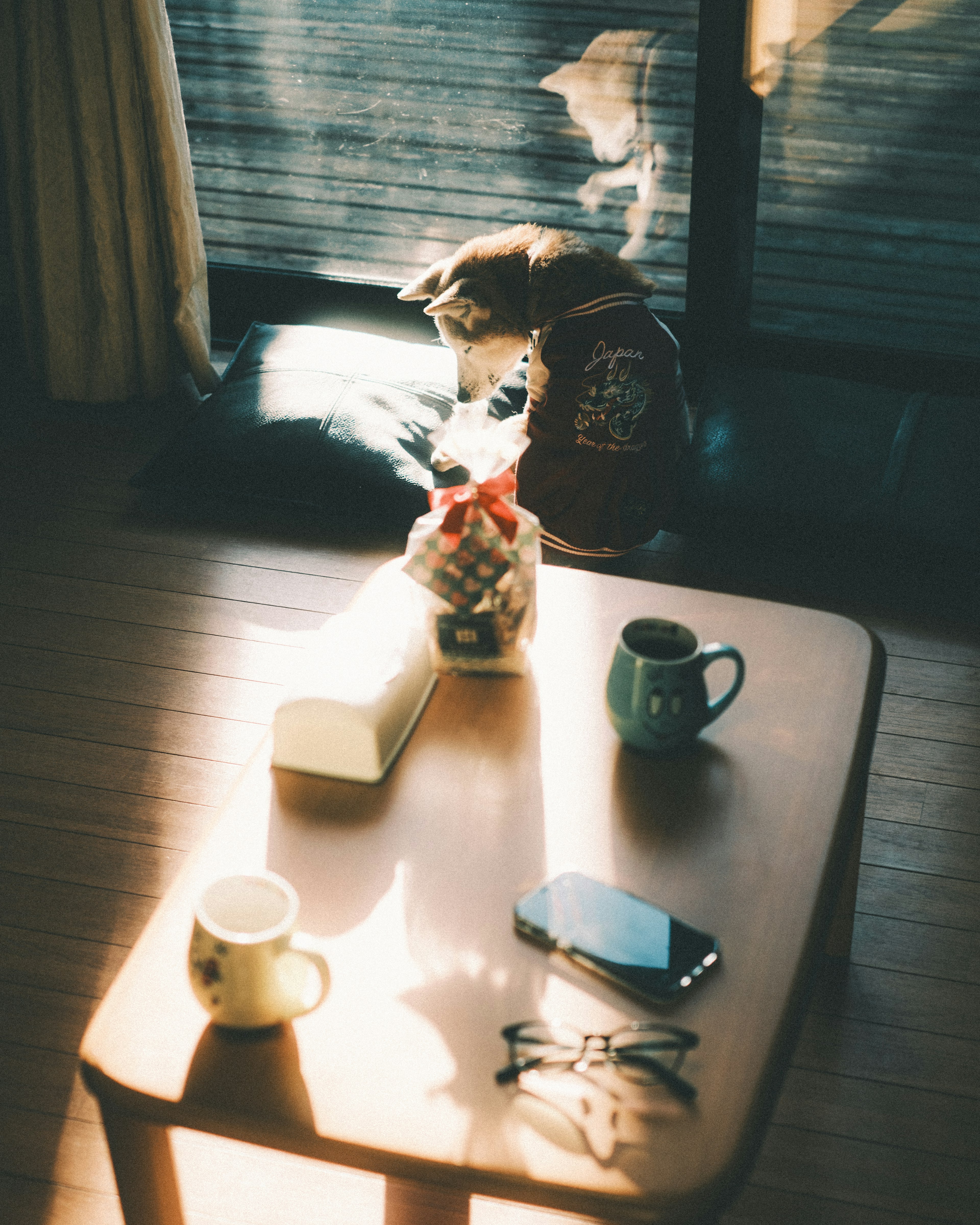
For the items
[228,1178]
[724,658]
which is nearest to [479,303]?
[724,658]

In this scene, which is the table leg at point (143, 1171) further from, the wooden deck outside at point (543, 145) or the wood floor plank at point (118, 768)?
the wooden deck outside at point (543, 145)

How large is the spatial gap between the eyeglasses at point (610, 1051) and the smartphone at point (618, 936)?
4 cm

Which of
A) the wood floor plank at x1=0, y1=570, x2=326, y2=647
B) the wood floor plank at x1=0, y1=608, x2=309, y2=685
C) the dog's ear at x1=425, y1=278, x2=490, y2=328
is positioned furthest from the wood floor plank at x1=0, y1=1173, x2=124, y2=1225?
the dog's ear at x1=425, y1=278, x2=490, y2=328

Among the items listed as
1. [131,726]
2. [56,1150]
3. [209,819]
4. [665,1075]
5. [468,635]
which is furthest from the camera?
[131,726]

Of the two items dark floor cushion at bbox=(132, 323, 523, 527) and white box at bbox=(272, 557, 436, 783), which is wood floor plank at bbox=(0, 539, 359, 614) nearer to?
dark floor cushion at bbox=(132, 323, 523, 527)

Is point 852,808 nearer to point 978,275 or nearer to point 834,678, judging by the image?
point 834,678

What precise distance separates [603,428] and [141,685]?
3.18 feet

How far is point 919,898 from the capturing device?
164 centimetres

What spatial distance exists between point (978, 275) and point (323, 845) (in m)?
2.21

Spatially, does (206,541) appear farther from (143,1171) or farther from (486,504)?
(143,1171)

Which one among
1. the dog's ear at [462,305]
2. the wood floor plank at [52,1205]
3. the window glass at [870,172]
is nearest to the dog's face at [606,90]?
the window glass at [870,172]

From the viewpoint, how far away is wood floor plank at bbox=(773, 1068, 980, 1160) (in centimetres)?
133

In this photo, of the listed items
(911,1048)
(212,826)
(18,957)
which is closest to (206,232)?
(18,957)

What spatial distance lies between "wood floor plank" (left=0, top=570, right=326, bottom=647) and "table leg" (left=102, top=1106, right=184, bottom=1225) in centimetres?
123
